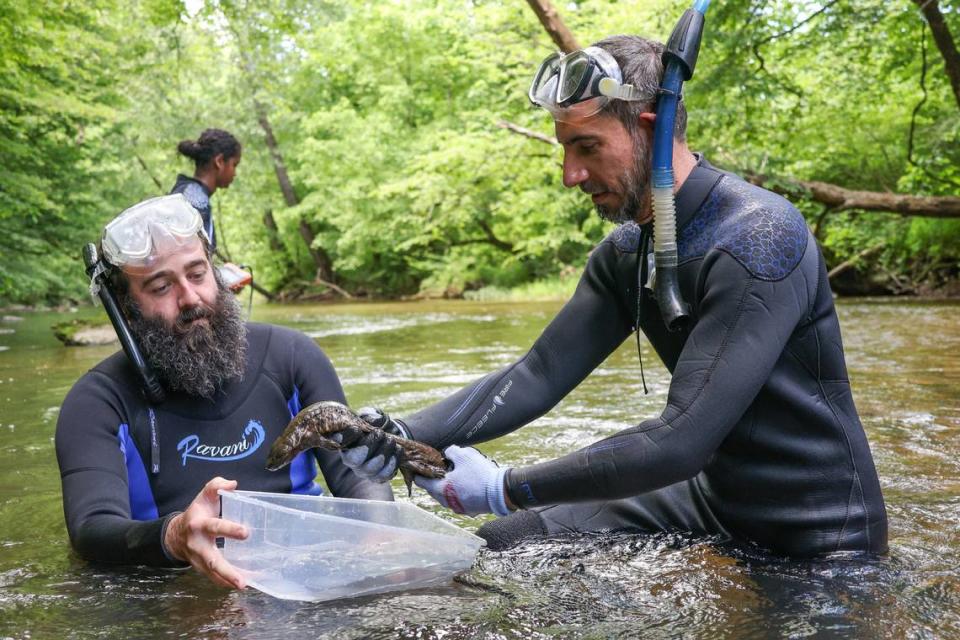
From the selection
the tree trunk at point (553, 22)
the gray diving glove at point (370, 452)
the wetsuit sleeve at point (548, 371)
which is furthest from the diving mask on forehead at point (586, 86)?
the tree trunk at point (553, 22)

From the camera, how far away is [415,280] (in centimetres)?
3247

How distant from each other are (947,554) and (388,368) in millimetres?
6321

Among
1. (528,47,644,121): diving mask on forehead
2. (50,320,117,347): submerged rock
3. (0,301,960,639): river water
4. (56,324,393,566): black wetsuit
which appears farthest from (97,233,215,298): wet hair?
(50,320,117,347): submerged rock

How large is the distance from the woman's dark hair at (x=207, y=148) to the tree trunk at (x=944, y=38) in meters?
7.34

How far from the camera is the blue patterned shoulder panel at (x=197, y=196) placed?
6492mm

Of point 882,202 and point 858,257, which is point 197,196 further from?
point 858,257

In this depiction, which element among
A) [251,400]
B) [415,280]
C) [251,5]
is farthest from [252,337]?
[415,280]

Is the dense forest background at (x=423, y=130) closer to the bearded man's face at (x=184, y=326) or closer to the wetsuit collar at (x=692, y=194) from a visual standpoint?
the bearded man's face at (x=184, y=326)

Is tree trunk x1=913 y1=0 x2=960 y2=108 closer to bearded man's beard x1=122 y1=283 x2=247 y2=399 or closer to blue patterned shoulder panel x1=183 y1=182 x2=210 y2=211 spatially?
blue patterned shoulder panel x1=183 y1=182 x2=210 y2=211

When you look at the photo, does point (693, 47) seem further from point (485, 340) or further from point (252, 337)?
point (485, 340)

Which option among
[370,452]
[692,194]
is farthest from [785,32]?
[370,452]

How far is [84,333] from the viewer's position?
41.4ft

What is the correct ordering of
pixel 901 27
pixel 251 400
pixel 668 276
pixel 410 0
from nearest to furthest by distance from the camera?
1. pixel 668 276
2. pixel 251 400
3. pixel 901 27
4. pixel 410 0

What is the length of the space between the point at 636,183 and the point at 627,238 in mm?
333
